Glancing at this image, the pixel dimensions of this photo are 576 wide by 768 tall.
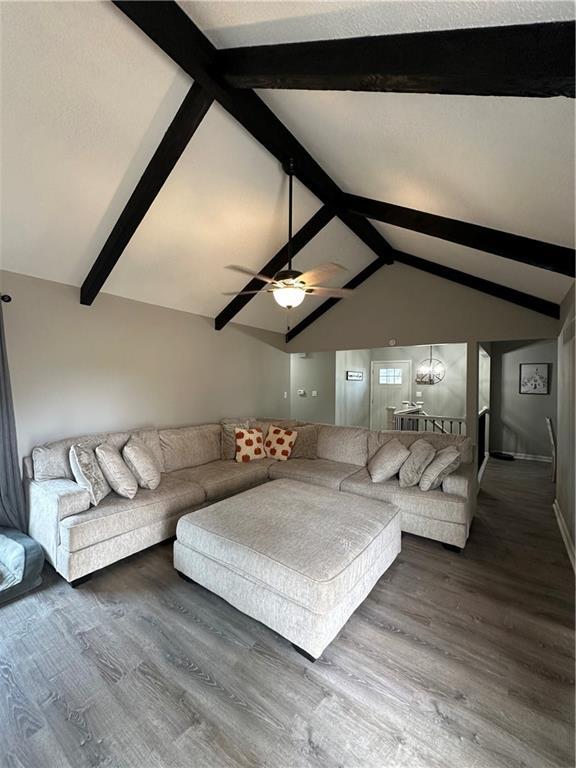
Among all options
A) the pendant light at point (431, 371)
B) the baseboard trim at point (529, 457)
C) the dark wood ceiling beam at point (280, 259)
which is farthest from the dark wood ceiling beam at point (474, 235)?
the baseboard trim at point (529, 457)

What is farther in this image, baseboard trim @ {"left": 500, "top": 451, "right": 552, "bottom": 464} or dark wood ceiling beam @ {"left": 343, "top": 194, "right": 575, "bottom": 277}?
baseboard trim @ {"left": 500, "top": 451, "right": 552, "bottom": 464}

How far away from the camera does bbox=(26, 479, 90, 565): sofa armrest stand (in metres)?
2.35

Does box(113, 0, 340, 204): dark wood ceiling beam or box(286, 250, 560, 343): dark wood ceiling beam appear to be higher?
box(113, 0, 340, 204): dark wood ceiling beam

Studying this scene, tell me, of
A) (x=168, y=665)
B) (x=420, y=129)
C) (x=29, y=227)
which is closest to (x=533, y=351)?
(x=420, y=129)

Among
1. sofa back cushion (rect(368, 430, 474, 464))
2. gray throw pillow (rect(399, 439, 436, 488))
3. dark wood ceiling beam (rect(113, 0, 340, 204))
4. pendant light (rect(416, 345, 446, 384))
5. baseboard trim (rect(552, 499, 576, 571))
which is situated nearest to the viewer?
dark wood ceiling beam (rect(113, 0, 340, 204))

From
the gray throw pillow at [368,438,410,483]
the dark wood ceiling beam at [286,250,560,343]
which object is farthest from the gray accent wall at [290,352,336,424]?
the gray throw pillow at [368,438,410,483]

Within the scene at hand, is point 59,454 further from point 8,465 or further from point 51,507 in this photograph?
point 51,507

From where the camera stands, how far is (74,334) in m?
3.30

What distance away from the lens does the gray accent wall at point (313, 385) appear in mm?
6723

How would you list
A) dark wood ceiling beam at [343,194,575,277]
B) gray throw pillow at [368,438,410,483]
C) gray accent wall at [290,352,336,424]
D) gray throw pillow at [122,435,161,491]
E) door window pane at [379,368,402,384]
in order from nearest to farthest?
dark wood ceiling beam at [343,194,575,277] < gray throw pillow at [122,435,161,491] < gray throw pillow at [368,438,410,483] < gray accent wall at [290,352,336,424] < door window pane at [379,368,402,384]

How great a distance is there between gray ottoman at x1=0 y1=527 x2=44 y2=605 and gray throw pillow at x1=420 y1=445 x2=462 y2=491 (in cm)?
320

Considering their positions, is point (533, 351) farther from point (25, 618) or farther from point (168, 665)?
point (25, 618)

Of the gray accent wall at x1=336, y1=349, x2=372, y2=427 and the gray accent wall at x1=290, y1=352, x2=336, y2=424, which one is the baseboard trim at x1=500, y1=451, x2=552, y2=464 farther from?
the gray accent wall at x1=290, y1=352, x2=336, y2=424

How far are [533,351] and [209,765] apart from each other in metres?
7.67
